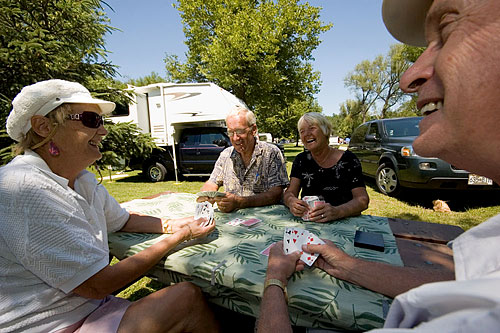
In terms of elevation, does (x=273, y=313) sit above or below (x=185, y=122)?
below

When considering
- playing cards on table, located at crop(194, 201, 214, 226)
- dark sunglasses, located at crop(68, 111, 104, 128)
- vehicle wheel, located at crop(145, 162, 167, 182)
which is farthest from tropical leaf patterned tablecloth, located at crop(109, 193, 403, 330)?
vehicle wheel, located at crop(145, 162, 167, 182)

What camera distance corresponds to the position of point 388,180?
18.8ft

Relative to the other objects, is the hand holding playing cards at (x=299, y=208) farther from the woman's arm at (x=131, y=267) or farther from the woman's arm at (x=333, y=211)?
the woman's arm at (x=131, y=267)

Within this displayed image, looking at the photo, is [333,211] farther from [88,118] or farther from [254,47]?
[254,47]

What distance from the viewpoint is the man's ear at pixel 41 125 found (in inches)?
52.6

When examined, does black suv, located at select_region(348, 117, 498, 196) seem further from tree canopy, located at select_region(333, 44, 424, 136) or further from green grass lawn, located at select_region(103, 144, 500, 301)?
tree canopy, located at select_region(333, 44, 424, 136)

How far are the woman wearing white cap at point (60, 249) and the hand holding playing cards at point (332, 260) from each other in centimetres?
69

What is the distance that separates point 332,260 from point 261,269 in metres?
0.35

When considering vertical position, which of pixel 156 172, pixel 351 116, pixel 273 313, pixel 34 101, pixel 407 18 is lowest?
pixel 156 172

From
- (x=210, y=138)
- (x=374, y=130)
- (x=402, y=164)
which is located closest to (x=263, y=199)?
(x=402, y=164)

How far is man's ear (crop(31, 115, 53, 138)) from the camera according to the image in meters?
1.34

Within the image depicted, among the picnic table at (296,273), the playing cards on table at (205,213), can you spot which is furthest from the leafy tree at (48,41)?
the playing cards on table at (205,213)

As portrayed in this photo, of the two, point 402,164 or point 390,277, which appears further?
point 402,164

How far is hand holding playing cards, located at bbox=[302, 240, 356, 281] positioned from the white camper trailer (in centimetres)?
736
